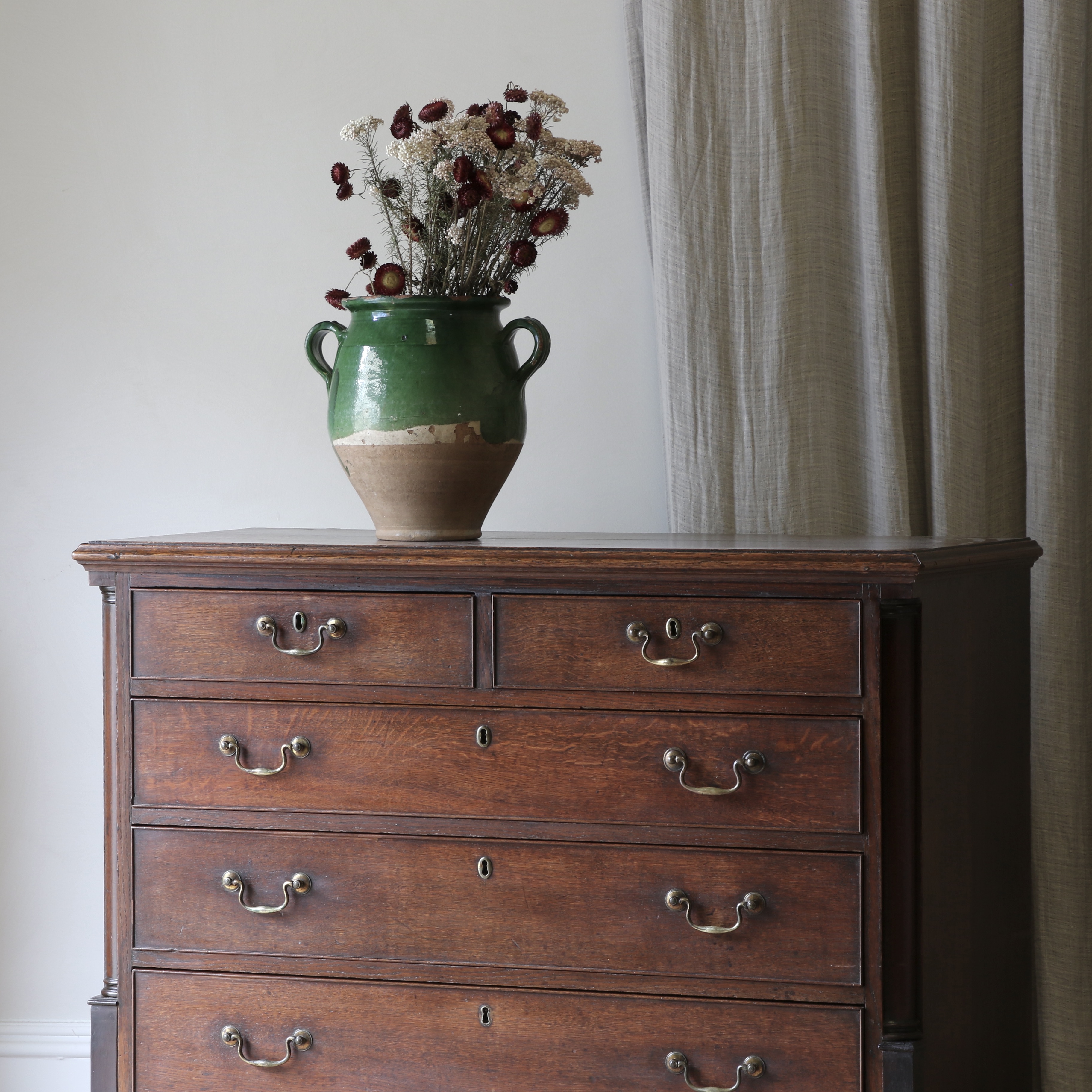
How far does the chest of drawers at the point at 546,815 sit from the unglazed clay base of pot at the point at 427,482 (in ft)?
0.22

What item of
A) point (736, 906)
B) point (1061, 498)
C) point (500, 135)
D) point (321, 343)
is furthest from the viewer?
point (1061, 498)

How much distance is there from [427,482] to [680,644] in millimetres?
→ 348

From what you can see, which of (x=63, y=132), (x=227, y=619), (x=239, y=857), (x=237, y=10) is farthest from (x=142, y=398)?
(x=239, y=857)

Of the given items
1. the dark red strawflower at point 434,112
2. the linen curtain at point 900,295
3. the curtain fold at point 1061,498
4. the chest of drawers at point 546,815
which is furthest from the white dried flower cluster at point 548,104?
the curtain fold at point 1061,498

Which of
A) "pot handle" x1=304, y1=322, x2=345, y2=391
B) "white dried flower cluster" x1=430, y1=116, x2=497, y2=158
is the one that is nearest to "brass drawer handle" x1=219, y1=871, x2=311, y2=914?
"pot handle" x1=304, y1=322, x2=345, y2=391

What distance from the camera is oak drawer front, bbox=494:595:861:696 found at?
1235 millimetres

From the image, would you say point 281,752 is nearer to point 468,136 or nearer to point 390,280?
point 390,280

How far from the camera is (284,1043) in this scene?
1.34 meters

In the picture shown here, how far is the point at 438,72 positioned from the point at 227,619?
1.01m

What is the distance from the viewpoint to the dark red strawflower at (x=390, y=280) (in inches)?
54.9

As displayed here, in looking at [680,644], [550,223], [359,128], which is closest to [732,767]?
[680,644]

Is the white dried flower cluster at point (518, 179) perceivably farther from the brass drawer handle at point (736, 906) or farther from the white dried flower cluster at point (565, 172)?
the brass drawer handle at point (736, 906)

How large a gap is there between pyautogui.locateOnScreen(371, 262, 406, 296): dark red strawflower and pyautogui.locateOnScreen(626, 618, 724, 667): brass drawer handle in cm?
47

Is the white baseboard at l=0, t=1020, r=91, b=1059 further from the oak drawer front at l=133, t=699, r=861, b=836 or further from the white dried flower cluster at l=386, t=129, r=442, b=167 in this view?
the white dried flower cluster at l=386, t=129, r=442, b=167
